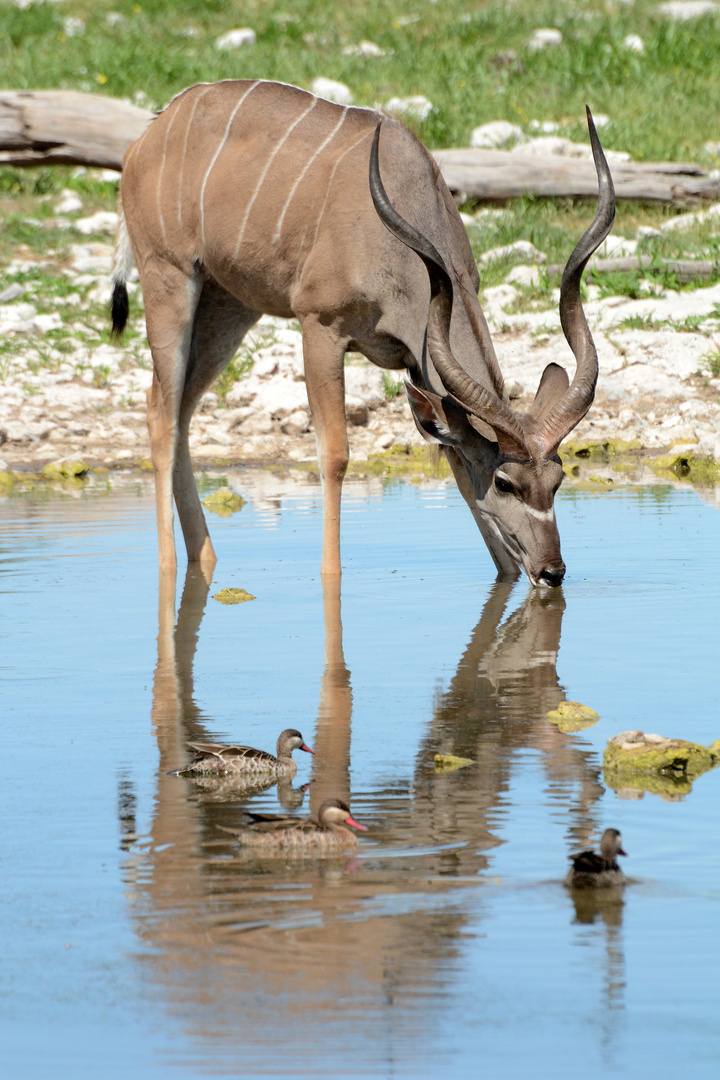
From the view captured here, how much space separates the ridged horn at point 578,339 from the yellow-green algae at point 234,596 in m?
1.51

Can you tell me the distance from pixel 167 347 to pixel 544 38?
14.6 meters

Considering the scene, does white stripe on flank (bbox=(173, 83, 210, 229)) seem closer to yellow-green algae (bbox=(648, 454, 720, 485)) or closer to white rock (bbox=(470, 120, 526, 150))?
yellow-green algae (bbox=(648, 454, 720, 485))

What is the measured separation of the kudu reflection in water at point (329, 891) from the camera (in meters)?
3.06

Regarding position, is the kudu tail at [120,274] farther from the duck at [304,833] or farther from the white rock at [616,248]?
the white rock at [616,248]

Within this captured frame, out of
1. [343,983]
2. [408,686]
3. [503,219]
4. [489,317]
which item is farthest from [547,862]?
[503,219]

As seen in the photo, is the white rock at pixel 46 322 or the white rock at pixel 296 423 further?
the white rock at pixel 46 322

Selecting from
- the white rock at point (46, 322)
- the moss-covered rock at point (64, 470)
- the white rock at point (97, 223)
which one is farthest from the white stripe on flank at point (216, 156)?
the white rock at point (97, 223)

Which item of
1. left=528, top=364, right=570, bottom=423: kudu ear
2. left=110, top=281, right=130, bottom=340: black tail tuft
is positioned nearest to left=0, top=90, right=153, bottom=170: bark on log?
left=110, top=281, right=130, bottom=340: black tail tuft

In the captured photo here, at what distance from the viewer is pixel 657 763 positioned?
4.44 meters

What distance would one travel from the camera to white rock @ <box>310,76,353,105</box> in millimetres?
19188

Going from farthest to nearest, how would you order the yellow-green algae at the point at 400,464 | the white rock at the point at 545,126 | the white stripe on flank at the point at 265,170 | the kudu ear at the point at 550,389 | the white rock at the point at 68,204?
the white rock at the point at 545,126 → the white rock at the point at 68,204 → the yellow-green algae at the point at 400,464 → the white stripe on flank at the point at 265,170 → the kudu ear at the point at 550,389

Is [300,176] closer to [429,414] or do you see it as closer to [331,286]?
[331,286]

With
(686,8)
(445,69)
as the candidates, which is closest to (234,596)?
(445,69)

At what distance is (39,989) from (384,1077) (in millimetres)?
780
